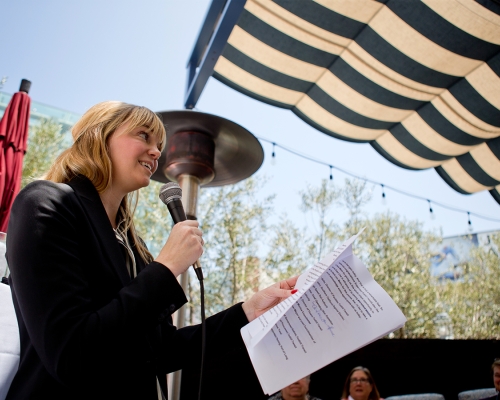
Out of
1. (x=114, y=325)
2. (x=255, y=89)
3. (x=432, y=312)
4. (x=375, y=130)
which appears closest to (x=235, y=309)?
(x=114, y=325)

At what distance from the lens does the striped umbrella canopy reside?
3.16m

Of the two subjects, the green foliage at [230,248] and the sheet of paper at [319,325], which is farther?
the green foliage at [230,248]

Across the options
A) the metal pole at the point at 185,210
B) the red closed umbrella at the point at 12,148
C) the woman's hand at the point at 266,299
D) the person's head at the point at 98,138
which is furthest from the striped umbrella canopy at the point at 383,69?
the woman's hand at the point at 266,299

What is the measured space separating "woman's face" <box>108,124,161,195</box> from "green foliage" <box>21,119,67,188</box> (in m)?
6.43

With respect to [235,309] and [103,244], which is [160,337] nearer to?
[235,309]

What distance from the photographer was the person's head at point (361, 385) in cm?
423

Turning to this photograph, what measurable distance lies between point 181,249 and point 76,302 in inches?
9.7

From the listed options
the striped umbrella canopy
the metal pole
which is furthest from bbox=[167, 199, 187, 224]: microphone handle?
the striped umbrella canopy

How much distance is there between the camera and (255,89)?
4004mm

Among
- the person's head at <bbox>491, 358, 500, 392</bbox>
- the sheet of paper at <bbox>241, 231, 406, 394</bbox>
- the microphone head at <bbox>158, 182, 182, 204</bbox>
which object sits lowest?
the person's head at <bbox>491, 358, 500, 392</bbox>

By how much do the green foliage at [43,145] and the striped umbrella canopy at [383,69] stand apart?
474 cm

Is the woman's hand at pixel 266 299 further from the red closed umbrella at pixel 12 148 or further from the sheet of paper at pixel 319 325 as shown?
the red closed umbrella at pixel 12 148

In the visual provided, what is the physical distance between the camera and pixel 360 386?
4258mm

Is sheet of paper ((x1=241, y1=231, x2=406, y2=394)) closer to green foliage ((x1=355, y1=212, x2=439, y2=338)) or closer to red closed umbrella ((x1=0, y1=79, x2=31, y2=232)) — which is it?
red closed umbrella ((x1=0, y1=79, x2=31, y2=232))
